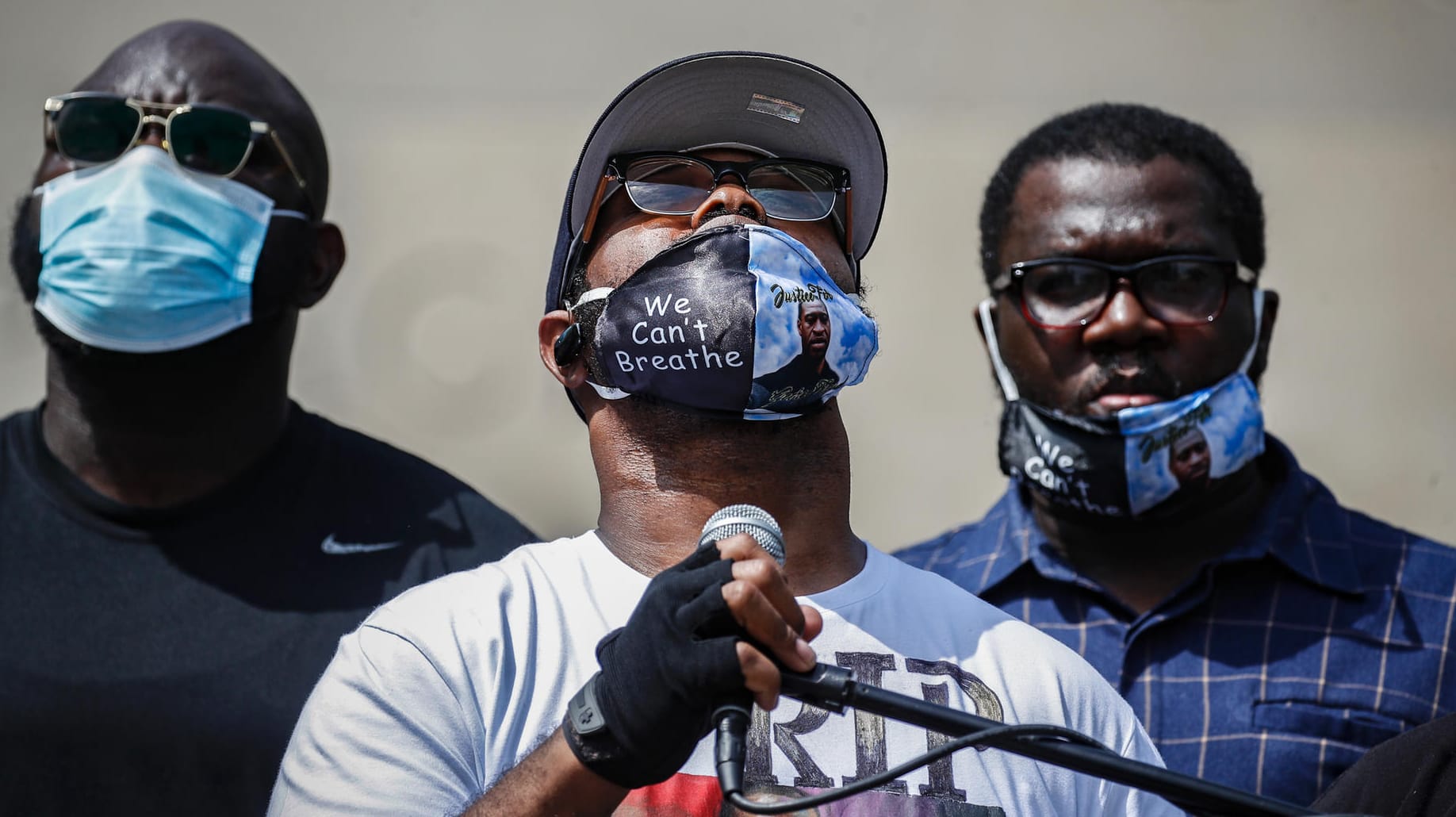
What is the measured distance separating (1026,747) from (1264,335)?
273 centimetres

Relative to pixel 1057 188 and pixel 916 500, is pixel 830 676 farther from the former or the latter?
pixel 916 500

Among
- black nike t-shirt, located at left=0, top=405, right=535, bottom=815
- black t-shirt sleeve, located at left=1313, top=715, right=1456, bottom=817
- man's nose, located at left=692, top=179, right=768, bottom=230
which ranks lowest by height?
black nike t-shirt, located at left=0, top=405, right=535, bottom=815

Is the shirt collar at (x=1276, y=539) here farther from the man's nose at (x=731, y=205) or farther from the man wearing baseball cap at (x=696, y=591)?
the man's nose at (x=731, y=205)

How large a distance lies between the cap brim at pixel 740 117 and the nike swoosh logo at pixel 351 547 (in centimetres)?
132

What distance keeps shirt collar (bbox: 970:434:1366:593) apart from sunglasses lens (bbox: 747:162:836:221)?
151 cm

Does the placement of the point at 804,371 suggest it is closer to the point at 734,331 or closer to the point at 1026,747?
the point at 734,331

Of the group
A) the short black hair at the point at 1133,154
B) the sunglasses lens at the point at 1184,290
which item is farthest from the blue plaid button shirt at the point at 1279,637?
the short black hair at the point at 1133,154

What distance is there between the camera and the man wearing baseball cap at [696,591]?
7.07ft

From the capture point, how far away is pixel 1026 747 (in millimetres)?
2031

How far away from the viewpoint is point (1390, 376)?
769 cm

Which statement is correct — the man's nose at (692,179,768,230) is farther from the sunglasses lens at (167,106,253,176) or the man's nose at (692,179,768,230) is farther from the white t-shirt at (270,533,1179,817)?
the sunglasses lens at (167,106,253,176)

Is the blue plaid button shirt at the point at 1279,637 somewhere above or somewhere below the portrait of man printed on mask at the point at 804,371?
below

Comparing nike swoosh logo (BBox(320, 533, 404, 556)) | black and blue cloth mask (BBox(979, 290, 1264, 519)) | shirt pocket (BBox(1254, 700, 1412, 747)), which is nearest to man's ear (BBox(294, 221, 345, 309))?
nike swoosh logo (BBox(320, 533, 404, 556))

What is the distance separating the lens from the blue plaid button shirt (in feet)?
12.2
